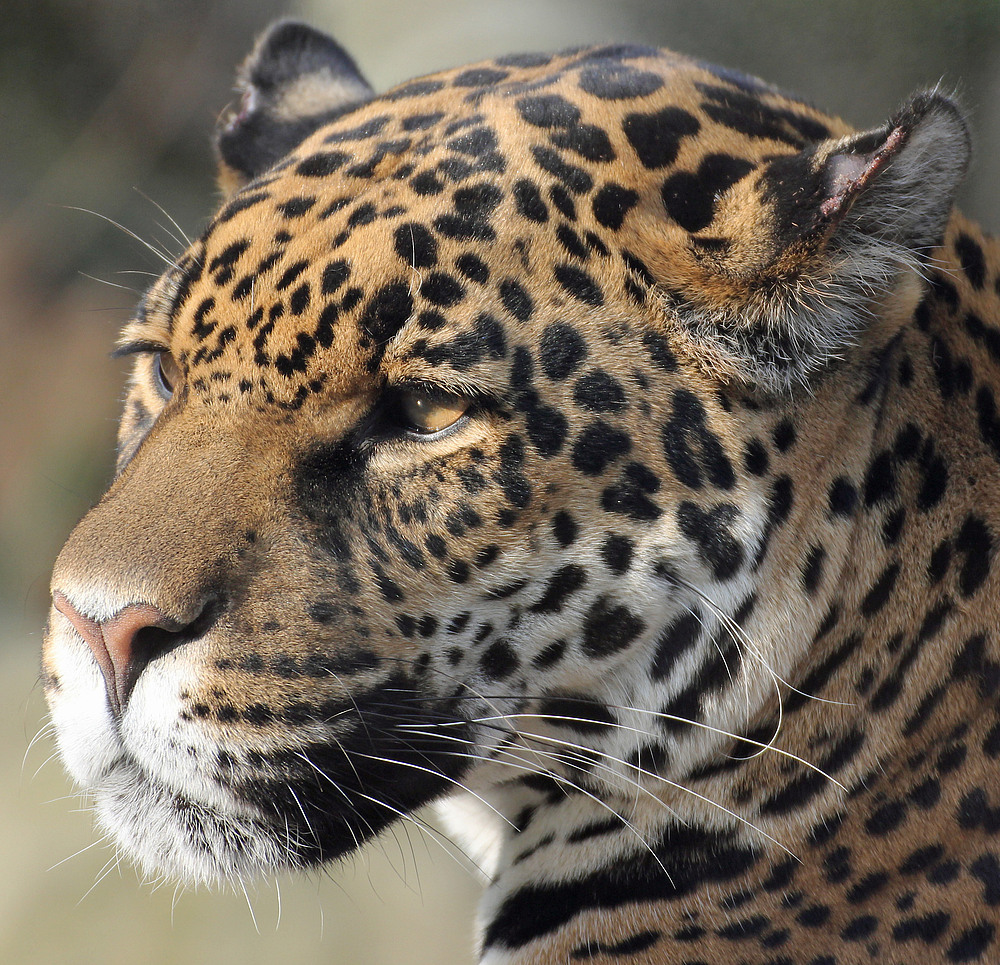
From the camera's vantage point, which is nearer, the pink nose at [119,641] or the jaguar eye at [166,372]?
the pink nose at [119,641]

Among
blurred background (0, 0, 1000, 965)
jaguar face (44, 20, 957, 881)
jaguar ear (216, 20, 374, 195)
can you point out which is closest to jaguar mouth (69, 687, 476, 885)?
jaguar face (44, 20, 957, 881)

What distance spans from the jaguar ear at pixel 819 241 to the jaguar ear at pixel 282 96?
4.48ft

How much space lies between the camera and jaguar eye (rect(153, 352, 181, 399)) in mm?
2281

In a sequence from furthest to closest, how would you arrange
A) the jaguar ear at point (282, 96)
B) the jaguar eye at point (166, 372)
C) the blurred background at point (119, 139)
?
the blurred background at point (119, 139), the jaguar ear at point (282, 96), the jaguar eye at point (166, 372)

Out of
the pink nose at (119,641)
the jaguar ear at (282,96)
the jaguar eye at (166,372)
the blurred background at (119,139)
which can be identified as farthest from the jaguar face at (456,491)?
the blurred background at (119,139)

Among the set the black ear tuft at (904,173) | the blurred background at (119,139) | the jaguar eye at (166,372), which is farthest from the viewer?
the blurred background at (119,139)

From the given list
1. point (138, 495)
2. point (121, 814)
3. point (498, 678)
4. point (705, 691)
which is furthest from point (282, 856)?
point (705, 691)

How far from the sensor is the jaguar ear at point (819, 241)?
70.3 inches

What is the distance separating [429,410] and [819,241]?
2.38 feet

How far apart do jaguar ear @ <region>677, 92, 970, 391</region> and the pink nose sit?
1.04 metres

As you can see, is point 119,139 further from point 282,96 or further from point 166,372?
point 166,372

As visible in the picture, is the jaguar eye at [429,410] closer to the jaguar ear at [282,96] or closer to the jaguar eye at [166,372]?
the jaguar eye at [166,372]

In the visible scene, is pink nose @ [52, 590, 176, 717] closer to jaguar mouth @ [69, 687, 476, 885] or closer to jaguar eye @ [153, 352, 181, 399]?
jaguar mouth @ [69, 687, 476, 885]

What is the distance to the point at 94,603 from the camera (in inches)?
71.7
